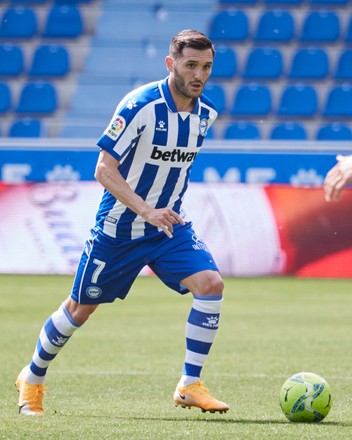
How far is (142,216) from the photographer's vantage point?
585 cm

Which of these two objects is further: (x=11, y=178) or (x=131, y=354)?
(x=11, y=178)

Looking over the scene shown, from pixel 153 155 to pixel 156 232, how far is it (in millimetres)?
444

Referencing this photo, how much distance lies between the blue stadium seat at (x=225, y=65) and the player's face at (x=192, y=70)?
1591 centimetres

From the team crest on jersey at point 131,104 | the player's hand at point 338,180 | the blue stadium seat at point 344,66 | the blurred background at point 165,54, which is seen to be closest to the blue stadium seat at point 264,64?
the blurred background at point 165,54

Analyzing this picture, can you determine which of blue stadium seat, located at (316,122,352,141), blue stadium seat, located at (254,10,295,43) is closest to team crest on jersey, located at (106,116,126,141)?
blue stadium seat, located at (316,122,352,141)

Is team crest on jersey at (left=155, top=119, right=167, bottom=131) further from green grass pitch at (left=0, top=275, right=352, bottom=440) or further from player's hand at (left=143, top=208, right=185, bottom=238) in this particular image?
green grass pitch at (left=0, top=275, right=352, bottom=440)

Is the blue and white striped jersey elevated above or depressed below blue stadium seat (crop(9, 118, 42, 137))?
above

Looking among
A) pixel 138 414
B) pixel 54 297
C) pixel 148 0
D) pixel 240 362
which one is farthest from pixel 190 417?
pixel 148 0

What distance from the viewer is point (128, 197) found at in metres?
5.88

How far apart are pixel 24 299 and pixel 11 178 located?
461cm

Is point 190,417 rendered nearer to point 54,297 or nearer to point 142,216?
point 142,216

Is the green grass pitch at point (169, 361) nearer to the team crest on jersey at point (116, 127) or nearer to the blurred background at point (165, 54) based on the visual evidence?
the team crest on jersey at point (116, 127)

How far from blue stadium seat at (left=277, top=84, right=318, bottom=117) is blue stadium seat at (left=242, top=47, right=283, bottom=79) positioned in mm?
668

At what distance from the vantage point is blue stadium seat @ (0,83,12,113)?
862 inches
